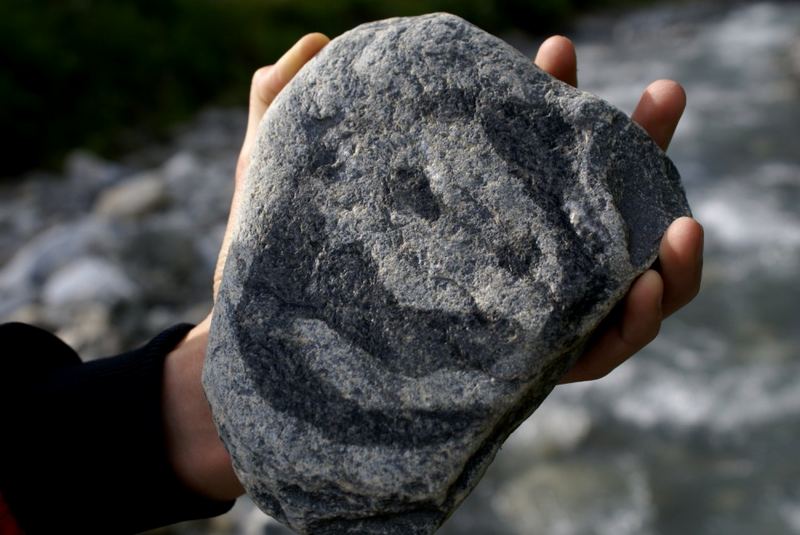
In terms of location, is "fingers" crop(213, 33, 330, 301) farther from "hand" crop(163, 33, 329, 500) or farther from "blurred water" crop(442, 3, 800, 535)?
"blurred water" crop(442, 3, 800, 535)

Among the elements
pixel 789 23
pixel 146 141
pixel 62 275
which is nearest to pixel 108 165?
pixel 146 141

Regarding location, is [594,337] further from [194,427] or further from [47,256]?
[47,256]

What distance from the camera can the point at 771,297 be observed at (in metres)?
4.34

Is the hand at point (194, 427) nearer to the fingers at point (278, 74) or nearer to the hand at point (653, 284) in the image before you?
the fingers at point (278, 74)

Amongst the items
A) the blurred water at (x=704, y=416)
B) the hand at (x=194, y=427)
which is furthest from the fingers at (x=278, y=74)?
the blurred water at (x=704, y=416)

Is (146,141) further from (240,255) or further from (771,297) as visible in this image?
(240,255)

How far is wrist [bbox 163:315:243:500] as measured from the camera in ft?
5.57

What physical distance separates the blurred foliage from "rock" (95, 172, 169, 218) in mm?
836

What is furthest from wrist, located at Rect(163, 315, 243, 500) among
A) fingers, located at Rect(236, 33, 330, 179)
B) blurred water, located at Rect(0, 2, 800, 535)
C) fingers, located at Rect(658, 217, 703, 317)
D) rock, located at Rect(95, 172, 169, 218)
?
rock, located at Rect(95, 172, 169, 218)

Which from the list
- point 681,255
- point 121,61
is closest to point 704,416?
point 681,255

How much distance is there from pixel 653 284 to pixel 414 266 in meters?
0.42

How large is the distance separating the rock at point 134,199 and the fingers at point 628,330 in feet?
12.5

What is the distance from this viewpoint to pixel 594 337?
1.64 meters

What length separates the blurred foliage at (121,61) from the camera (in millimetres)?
5691
